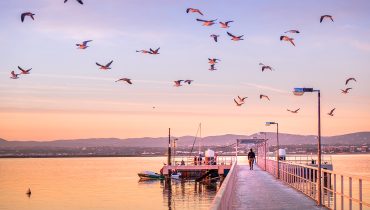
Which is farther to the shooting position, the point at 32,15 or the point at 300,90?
the point at 32,15

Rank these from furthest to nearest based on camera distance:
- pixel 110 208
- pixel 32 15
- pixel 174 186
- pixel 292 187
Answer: pixel 174 186 < pixel 110 208 < pixel 292 187 < pixel 32 15

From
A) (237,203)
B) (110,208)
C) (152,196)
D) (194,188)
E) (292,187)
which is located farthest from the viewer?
(194,188)

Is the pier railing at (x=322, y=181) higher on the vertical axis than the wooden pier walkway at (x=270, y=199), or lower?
higher

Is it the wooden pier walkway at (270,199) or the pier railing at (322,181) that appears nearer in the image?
the pier railing at (322,181)

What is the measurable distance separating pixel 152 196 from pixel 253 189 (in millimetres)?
59392

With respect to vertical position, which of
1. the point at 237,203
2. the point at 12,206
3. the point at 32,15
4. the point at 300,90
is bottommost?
the point at 12,206

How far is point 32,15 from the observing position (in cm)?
2961

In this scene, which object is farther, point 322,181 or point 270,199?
point 270,199

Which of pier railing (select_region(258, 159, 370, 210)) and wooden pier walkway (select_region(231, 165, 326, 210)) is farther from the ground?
pier railing (select_region(258, 159, 370, 210))

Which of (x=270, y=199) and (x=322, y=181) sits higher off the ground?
(x=322, y=181)

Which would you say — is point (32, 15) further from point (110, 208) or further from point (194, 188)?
point (194, 188)

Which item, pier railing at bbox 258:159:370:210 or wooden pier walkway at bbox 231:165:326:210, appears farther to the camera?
wooden pier walkway at bbox 231:165:326:210

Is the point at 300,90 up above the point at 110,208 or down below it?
above

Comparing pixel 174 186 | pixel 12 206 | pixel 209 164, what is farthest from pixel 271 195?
pixel 174 186
